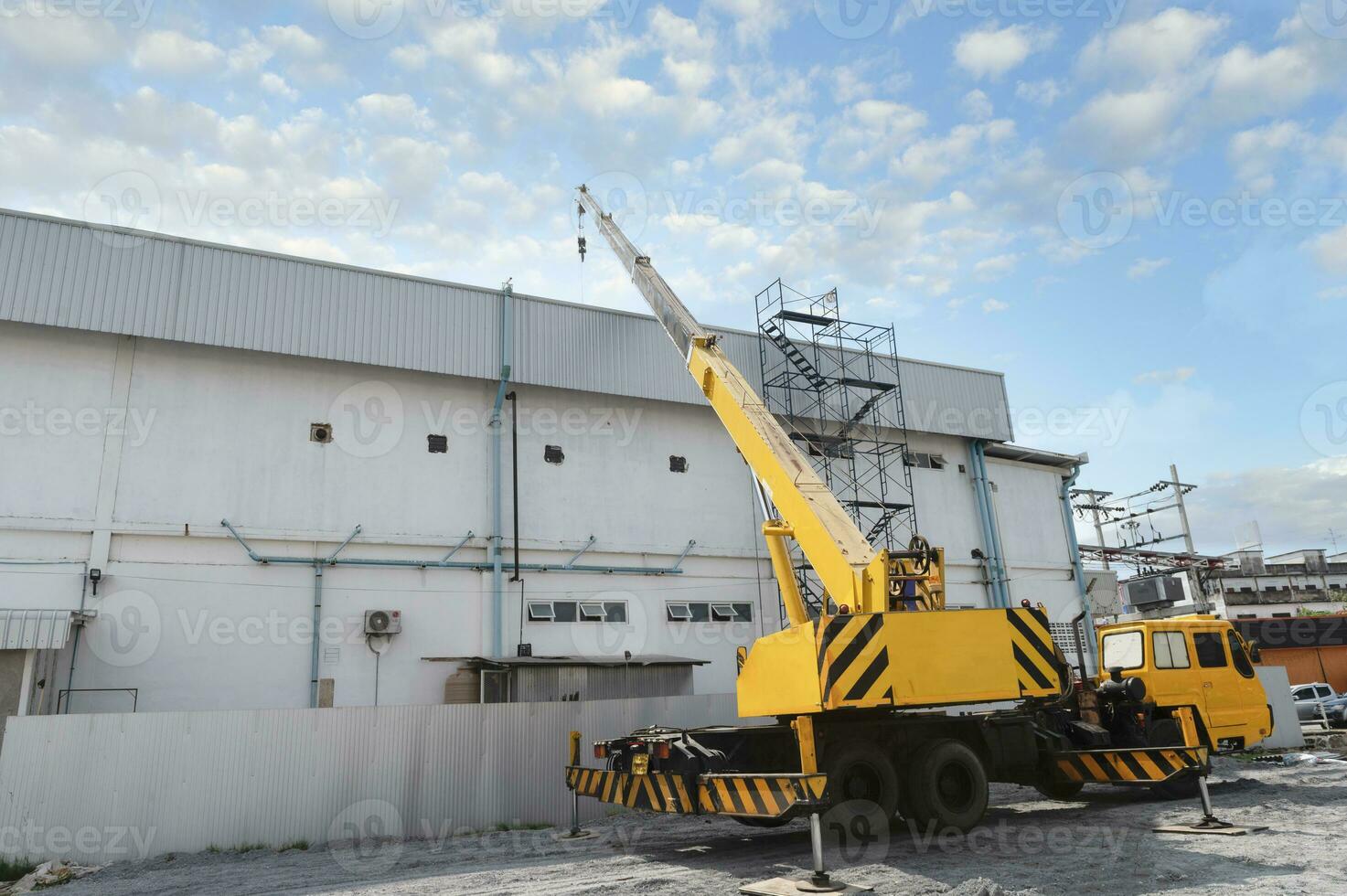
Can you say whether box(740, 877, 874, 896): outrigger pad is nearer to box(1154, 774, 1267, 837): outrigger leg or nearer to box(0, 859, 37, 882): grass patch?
box(1154, 774, 1267, 837): outrigger leg

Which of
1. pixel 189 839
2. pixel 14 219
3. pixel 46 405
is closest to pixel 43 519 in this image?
pixel 46 405

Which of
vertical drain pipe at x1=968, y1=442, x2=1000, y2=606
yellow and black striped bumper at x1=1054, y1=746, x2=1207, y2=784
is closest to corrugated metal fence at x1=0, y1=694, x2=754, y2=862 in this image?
yellow and black striped bumper at x1=1054, y1=746, x2=1207, y2=784

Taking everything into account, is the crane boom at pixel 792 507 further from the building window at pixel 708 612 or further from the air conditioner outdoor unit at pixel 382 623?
the air conditioner outdoor unit at pixel 382 623

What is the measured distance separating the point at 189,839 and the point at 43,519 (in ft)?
23.4

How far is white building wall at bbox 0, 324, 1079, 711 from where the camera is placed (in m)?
15.1

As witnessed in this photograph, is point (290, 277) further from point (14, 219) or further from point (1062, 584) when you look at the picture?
point (1062, 584)

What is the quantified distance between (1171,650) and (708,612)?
31.6 ft

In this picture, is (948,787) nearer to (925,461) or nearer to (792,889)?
(792,889)

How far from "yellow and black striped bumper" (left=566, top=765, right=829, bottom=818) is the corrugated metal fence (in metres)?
3.02

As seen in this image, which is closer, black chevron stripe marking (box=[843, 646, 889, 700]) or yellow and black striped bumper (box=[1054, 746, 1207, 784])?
black chevron stripe marking (box=[843, 646, 889, 700])

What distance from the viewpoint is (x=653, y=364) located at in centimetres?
2028

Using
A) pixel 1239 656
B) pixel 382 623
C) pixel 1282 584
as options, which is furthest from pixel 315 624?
pixel 1282 584

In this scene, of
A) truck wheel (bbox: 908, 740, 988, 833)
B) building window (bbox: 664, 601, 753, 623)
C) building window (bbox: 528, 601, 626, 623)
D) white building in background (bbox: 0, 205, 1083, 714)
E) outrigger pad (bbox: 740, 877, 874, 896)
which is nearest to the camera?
outrigger pad (bbox: 740, 877, 874, 896)

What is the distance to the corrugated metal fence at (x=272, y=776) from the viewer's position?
10547mm
